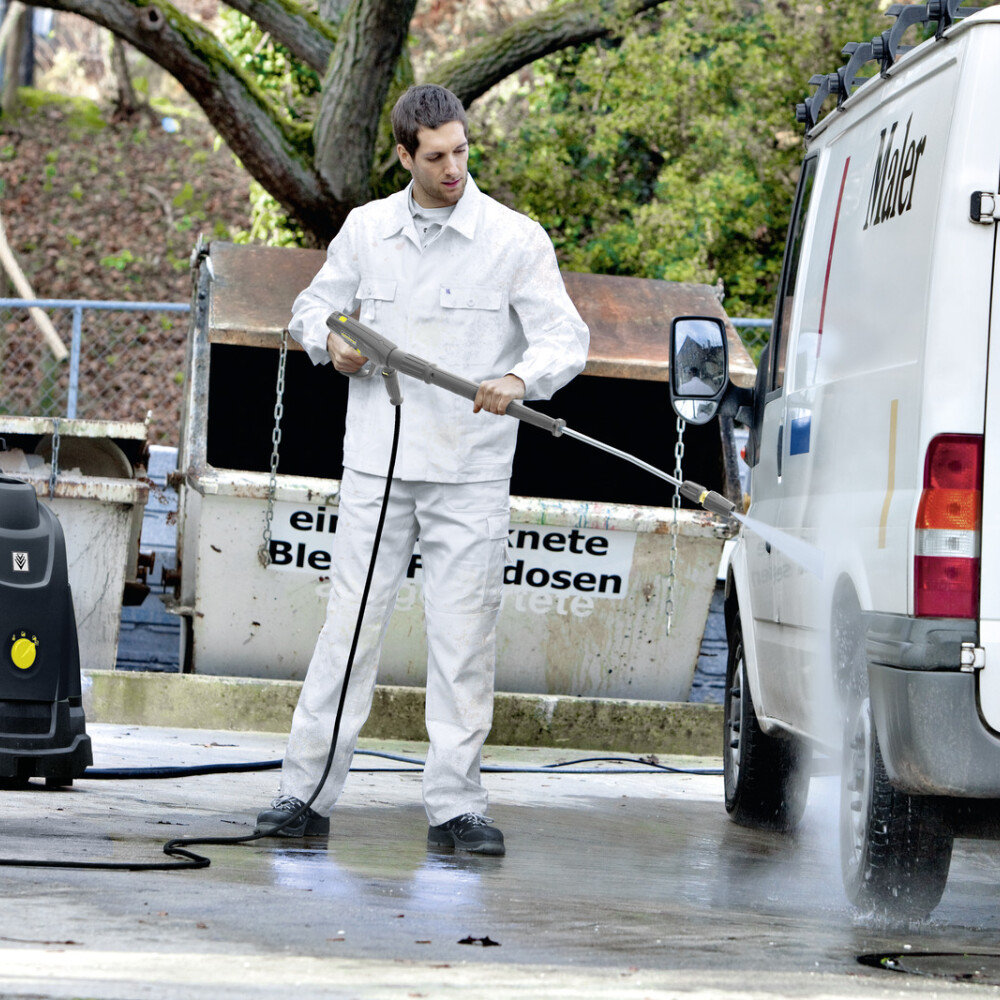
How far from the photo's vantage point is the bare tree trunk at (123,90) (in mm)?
21273

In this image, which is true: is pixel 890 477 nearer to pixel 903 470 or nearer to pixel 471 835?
pixel 903 470

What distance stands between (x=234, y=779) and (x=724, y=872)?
190 centimetres

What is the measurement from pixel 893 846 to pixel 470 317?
174cm

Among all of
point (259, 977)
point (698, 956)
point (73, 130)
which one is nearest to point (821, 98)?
point (698, 956)

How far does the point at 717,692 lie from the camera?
898cm

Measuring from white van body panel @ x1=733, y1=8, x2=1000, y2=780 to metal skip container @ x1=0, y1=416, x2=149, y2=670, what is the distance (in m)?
3.55

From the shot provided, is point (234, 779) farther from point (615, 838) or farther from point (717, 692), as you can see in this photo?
point (717, 692)

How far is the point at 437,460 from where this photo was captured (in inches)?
172

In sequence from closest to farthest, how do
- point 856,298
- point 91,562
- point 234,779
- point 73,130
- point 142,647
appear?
1. point 856,298
2. point 234,779
3. point 91,562
4. point 142,647
5. point 73,130

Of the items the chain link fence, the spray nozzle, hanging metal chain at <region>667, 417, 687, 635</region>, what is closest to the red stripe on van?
the spray nozzle

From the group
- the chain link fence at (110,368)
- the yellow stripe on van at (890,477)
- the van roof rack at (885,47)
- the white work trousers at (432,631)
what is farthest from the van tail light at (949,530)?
the chain link fence at (110,368)

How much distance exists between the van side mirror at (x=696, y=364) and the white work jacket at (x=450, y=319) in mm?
451

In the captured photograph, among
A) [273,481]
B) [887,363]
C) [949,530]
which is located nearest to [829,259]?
[887,363]

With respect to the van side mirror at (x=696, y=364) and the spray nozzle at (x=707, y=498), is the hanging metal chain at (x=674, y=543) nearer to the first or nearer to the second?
the van side mirror at (x=696, y=364)
